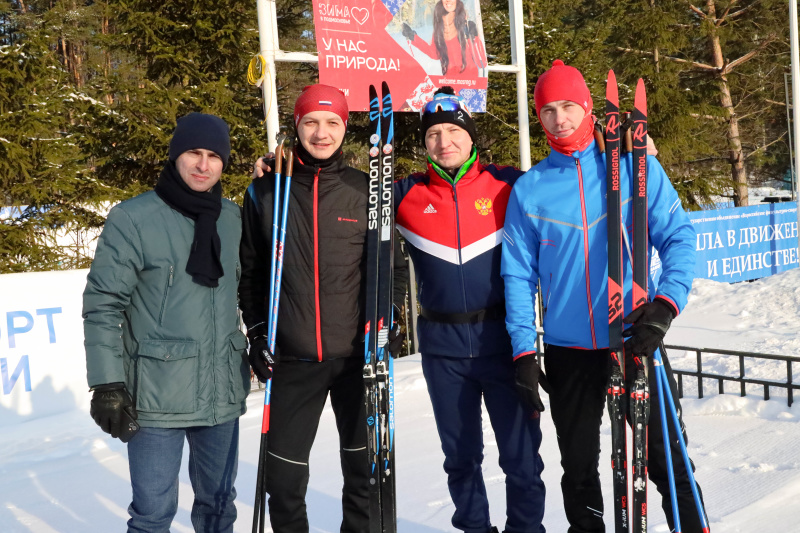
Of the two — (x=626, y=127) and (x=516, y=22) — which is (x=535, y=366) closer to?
(x=626, y=127)

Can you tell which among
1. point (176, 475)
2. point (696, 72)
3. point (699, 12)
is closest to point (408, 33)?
point (176, 475)

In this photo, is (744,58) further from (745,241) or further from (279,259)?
(279,259)

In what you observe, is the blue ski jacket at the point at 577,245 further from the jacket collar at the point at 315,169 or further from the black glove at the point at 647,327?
the jacket collar at the point at 315,169

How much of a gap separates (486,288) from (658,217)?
0.70 m

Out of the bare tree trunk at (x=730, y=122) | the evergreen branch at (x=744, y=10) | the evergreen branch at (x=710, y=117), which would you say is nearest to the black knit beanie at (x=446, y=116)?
the evergreen branch at (x=710, y=117)

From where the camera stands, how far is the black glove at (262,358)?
2678 mm

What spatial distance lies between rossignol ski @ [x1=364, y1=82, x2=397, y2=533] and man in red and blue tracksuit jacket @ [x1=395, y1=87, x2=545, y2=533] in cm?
20

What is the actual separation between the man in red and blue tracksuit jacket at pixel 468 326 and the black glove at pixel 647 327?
53 centimetres

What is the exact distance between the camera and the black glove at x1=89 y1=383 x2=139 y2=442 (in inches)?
90.7

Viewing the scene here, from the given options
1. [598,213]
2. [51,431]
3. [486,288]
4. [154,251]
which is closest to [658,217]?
[598,213]

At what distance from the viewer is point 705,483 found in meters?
3.72

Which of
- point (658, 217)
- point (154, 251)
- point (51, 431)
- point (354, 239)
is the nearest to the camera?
point (154, 251)

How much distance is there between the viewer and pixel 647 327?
246cm

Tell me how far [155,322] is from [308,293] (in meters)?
0.57
